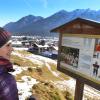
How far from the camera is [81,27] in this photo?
22.2 ft

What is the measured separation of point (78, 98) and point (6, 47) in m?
5.04

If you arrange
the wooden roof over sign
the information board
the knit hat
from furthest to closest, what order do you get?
the wooden roof over sign, the information board, the knit hat

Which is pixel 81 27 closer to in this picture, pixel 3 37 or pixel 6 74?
pixel 3 37

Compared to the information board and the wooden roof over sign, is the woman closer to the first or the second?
the information board

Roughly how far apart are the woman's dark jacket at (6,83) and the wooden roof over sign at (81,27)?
3855 mm

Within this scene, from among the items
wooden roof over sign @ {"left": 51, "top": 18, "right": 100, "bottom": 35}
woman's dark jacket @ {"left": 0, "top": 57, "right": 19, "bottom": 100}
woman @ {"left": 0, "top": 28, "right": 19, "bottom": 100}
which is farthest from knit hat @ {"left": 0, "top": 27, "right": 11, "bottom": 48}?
wooden roof over sign @ {"left": 51, "top": 18, "right": 100, "bottom": 35}

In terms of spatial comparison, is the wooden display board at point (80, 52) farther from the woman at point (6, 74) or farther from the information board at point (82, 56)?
the woman at point (6, 74)

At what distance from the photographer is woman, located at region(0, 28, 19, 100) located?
2373 millimetres

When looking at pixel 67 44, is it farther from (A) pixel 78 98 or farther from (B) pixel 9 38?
(B) pixel 9 38

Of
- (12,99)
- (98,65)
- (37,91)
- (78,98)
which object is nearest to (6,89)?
(12,99)

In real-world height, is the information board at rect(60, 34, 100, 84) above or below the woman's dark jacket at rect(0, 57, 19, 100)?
below

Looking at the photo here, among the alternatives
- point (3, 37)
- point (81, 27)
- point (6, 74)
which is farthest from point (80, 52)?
point (6, 74)

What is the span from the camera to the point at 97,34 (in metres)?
5.94

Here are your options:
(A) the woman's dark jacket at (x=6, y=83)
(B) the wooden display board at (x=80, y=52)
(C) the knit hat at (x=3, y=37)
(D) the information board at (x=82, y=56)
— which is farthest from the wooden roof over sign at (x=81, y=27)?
(A) the woman's dark jacket at (x=6, y=83)
